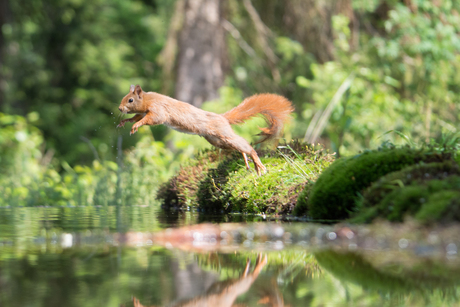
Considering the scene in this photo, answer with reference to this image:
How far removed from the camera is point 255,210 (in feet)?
19.2

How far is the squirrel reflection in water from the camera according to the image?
2172 mm

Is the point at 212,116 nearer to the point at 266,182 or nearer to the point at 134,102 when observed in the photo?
the point at 134,102

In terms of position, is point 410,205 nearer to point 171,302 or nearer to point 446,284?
point 446,284

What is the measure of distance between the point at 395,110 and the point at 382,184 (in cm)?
920

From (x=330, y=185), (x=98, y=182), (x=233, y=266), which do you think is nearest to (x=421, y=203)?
(x=330, y=185)

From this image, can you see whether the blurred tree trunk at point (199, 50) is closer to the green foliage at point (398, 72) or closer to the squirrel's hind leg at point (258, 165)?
the green foliage at point (398, 72)

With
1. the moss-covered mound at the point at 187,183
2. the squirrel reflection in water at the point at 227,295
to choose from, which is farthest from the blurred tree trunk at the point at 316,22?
the squirrel reflection in water at the point at 227,295

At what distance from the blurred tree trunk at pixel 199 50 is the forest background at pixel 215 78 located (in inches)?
1.1

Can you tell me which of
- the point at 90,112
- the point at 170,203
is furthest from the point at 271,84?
the point at 170,203

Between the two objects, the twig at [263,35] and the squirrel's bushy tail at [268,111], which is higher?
the twig at [263,35]

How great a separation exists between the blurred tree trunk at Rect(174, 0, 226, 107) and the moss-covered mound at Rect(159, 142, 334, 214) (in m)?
6.39

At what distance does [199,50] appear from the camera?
13734 mm

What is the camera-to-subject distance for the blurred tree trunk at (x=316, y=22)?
1473 centimetres

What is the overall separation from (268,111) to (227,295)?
15.5ft
